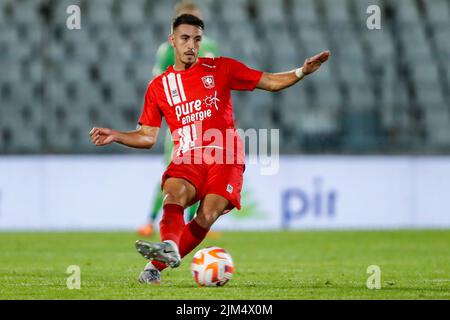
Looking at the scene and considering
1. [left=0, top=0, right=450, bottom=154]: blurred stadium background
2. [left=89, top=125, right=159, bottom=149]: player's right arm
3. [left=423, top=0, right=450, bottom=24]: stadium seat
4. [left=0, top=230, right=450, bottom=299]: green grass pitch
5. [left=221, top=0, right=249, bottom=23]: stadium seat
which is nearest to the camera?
[left=0, top=230, right=450, bottom=299]: green grass pitch

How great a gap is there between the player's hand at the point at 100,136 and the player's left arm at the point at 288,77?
1.23 meters

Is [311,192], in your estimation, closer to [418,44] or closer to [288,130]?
[288,130]

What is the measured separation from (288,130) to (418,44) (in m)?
2.86

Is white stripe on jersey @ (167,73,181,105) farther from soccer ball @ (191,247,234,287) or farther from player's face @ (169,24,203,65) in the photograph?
soccer ball @ (191,247,234,287)

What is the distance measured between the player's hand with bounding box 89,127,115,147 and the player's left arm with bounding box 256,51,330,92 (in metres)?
1.23

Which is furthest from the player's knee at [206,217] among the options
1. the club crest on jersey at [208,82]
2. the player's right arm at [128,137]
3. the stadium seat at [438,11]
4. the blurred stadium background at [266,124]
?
the stadium seat at [438,11]

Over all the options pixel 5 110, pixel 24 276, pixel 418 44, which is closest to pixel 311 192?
pixel 418 44

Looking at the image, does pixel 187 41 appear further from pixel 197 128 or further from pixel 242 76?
pixel 197 128

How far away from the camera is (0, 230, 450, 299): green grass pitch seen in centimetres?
643

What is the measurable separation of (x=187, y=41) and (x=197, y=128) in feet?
2.00

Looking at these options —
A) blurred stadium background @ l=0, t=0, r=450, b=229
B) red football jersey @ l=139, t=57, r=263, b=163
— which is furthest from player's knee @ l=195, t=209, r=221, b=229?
blurred stadium background @ l=0, t=0, r=450, b=229

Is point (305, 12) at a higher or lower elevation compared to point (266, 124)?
higher

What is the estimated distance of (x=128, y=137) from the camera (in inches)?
281

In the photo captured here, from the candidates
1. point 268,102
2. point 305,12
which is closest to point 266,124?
point 268,102
